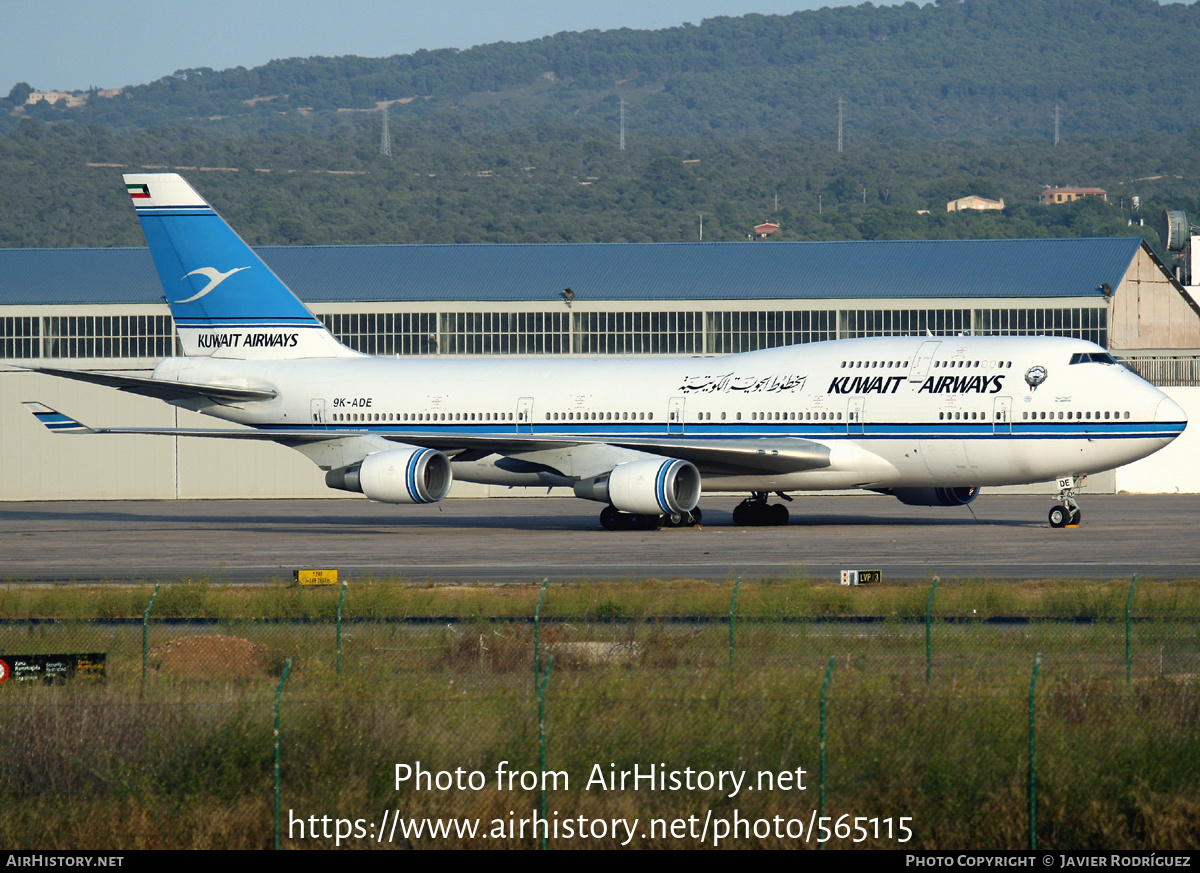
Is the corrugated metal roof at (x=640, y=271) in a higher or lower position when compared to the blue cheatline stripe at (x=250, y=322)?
higher

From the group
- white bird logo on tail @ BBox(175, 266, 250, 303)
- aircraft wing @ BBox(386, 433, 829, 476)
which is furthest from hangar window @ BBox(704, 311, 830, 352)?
white bird logo on tail @ BBox(175, 266, 250, 303)

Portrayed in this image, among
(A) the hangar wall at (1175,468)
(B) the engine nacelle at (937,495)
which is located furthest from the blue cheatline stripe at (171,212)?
(A) the hangar wall at (1175,468)

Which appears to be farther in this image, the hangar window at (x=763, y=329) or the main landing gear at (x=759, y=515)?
the hangar window at (x=763, y=329)

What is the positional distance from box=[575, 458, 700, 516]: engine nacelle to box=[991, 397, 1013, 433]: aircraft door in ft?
24.8

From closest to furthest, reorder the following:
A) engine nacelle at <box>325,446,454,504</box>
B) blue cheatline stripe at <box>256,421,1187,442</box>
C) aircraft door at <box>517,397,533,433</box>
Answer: blue cheatline stripe at <box>256,421,1187,442</box>, engine nacelle at <box>325,446,454,504</box>, aircraft door at <box>517,397,533,433</box>

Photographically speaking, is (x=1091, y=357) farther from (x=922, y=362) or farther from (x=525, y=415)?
(x=525, y=415)

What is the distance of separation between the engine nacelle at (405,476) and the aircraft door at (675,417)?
6098 millimetres

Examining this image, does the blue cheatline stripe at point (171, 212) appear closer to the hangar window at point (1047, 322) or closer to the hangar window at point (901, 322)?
the hangar window at point (901, 322)

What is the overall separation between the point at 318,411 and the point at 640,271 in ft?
77.2

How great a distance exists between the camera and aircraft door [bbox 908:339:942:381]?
123 ft

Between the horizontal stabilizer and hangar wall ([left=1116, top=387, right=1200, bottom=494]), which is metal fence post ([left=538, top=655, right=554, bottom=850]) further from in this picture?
hangar wall ([left=1116, top=387, right=1200, bottom=494])

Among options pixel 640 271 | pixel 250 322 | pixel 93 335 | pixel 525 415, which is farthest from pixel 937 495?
pixel 93 335

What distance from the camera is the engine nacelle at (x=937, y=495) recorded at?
40.7 metres

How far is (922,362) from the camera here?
37688 mm
